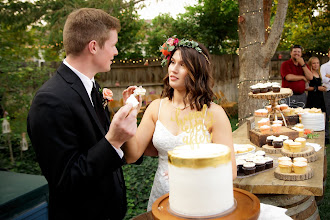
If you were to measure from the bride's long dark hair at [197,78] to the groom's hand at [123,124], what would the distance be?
919mm

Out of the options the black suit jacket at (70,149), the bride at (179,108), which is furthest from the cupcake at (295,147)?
the black suit jacket at (70,149)

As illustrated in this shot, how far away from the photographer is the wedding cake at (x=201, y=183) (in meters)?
1.24

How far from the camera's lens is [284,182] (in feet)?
7.77

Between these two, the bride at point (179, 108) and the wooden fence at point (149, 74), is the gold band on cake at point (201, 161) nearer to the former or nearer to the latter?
the bride at point (179, 108)

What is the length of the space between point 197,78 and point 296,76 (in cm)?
480

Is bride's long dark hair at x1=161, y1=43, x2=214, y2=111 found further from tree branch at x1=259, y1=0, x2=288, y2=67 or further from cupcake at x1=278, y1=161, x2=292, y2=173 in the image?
tree branch at x1=259, y1=0, x2=288, y2=67

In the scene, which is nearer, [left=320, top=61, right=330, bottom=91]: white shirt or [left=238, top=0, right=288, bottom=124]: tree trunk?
[left=238, top=0, right=288, bottom=124]: tree trunk

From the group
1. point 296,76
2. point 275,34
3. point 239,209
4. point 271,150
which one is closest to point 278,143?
point 271,150

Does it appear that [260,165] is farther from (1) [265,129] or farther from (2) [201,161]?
(2) [201,161]

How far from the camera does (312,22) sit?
1315cm

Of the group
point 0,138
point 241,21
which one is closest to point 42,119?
point 0,138

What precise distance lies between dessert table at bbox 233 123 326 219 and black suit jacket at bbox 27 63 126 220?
1200 mm

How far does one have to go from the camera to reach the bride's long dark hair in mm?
2232

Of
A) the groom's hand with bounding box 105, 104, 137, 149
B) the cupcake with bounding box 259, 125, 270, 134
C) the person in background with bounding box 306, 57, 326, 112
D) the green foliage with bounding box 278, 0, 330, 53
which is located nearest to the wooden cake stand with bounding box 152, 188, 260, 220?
the groom's hand with bounding box 105, 104, 137, 149
